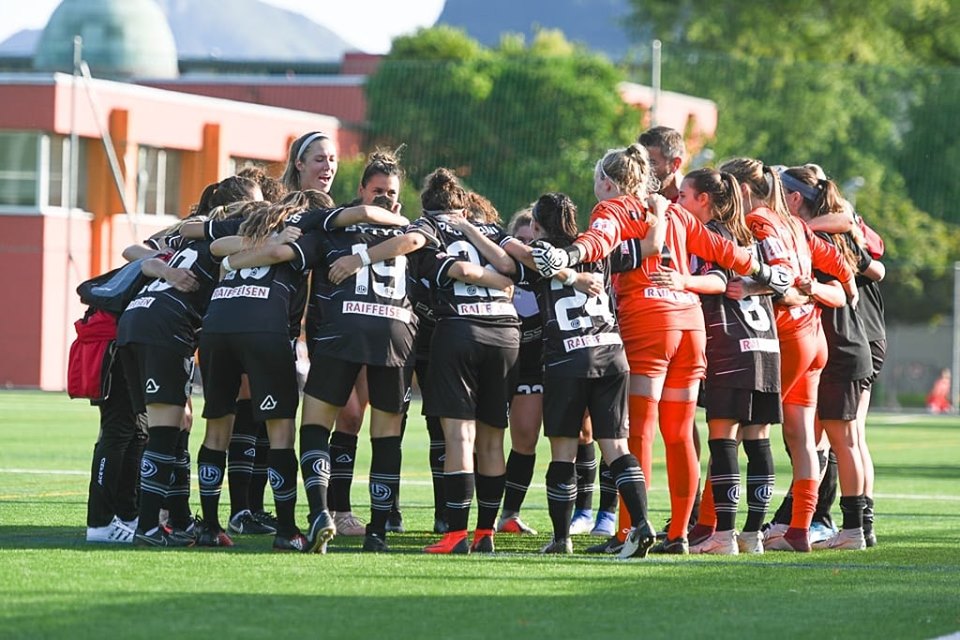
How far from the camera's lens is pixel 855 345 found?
394 inches

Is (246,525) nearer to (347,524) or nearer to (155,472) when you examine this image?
(347,524)

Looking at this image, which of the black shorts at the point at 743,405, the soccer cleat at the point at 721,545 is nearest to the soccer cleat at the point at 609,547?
the soccer cleat at the point at 721,545

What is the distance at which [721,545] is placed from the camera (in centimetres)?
918

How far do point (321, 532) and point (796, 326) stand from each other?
282 cm

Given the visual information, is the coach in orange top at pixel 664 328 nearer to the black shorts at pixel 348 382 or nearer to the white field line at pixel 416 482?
the black shorts at pixel 348 382

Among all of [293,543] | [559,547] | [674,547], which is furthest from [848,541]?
[293,543]

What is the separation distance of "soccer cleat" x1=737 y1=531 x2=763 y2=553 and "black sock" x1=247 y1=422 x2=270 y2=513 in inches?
104

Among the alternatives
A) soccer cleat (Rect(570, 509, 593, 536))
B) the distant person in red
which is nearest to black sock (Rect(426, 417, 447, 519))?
soccer cleat (Rect(570, 509, 593, 536))

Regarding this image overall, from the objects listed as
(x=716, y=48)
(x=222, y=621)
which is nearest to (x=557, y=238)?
(x=222, y=621)

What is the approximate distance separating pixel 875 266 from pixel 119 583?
16.0 ft

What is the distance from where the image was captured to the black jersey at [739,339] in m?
9.26

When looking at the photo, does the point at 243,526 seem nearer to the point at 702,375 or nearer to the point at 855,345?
the point at 702,375

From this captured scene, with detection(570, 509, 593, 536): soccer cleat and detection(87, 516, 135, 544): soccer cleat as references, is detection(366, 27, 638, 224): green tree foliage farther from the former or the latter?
detection(87, 516, 135, 544): soccer cleat

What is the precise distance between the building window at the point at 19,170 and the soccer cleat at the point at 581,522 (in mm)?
30620
